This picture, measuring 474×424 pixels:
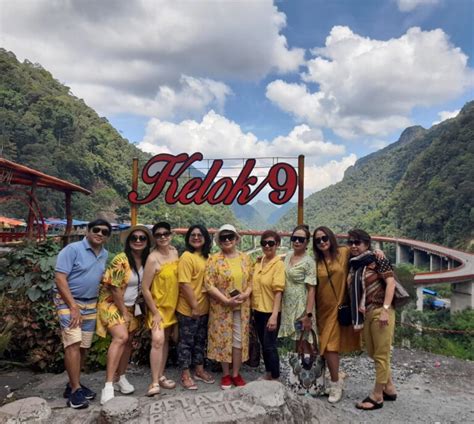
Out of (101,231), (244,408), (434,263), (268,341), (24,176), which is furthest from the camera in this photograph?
(434,263)

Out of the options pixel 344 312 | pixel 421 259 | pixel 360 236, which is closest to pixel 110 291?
pixel 344 312

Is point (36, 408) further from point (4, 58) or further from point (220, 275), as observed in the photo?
point (4, 58)

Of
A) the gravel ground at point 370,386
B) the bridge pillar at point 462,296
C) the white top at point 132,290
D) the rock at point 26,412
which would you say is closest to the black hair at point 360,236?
the gravel ground at point 370,386

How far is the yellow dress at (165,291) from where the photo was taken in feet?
10.7

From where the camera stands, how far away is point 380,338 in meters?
3.10

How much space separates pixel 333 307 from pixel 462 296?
108 ft

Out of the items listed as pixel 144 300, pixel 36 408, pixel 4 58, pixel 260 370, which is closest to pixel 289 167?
pixel 260 370

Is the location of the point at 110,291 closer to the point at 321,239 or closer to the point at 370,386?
the point at 321,239

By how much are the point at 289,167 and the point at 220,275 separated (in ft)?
12.1

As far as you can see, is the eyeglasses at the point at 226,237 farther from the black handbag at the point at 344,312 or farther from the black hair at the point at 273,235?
the black handbag at the point at 344,312

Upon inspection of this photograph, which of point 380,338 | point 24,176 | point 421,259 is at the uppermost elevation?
point 24,176

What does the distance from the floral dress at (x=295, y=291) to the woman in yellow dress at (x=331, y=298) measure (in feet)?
0.37

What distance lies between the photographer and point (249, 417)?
8.91ft

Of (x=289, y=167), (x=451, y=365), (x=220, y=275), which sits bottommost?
(x=451, y=365)
